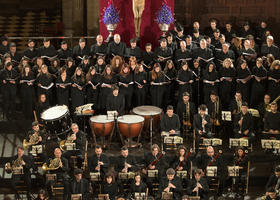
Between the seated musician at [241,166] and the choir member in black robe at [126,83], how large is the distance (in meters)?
3.11

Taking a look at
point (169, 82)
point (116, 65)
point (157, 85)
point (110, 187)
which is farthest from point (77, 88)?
point (110, 187)

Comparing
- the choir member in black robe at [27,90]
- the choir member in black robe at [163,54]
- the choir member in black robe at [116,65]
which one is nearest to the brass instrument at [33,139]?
the choir member in black robe at [27,90]

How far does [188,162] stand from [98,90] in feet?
10.2

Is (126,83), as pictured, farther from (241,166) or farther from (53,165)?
(241,166)

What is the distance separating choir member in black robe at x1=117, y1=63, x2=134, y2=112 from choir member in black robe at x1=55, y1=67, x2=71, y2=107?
Result: 121cm

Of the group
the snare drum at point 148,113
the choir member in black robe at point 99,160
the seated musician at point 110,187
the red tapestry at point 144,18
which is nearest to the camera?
the seated musician at point 110,187

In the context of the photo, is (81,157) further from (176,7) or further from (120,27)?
(176,7)

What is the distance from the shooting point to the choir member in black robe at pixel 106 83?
15.1 meters

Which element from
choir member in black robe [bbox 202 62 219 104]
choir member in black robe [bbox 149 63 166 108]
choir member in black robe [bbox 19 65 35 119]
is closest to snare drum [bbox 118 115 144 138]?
choir member in black robe [bbox 149 63 166 108]

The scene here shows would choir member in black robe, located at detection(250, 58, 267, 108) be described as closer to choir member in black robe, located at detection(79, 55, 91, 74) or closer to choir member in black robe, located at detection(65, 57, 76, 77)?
choir member in black robe, located at detection(79, 55, 91, 74)

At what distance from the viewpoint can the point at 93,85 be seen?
15.3 meters

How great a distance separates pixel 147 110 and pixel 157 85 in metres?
0.78

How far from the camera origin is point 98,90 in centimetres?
1556

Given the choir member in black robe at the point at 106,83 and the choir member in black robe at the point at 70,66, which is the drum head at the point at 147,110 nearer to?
the choir member in black robe at the point at 106,83
